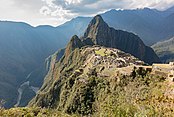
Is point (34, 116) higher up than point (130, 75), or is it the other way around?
point (130, 75)

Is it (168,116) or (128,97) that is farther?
(128,97)

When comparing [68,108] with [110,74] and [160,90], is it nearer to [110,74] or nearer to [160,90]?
[110,74]

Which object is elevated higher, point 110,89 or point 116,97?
point 110,89

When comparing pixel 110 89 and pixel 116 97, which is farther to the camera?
pixel 110 89

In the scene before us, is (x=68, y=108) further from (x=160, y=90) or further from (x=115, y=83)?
(x=160, y=90)

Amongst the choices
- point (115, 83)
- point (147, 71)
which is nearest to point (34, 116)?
point (115, 83)

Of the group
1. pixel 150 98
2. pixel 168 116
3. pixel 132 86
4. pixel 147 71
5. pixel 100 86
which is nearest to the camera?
pixel 168 116

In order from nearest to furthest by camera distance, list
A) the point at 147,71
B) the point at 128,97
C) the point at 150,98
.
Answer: the point at 150,98 → the point at 128,97 → the point at 147,71

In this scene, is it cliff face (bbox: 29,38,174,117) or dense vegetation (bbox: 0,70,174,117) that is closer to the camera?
dense vegetation (bbox: 0,70,174,117)

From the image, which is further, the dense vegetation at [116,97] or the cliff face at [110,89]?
the cliff face at [110,89]
